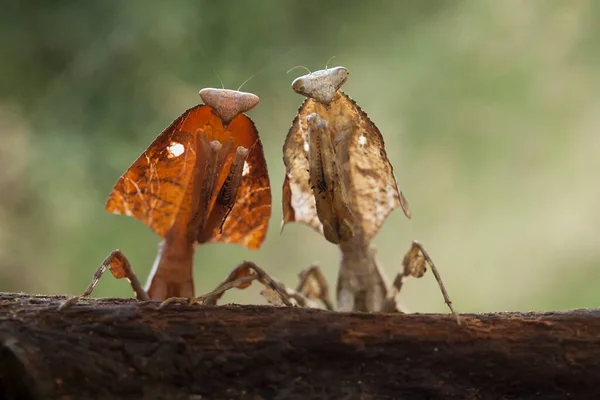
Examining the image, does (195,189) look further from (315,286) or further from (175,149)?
(315,286)

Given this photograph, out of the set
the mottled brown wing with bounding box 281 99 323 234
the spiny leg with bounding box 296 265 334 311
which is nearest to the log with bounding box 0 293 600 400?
the mottled brown wing with bounding box 281 99 323 234

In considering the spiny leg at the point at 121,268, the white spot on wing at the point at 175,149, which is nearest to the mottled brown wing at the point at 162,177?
the white spot on wing at the point at 175,149

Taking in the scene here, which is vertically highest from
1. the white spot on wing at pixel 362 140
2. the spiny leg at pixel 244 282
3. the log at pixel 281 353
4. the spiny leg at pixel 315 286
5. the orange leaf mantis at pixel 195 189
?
the white spot on wing at pixel 362 140

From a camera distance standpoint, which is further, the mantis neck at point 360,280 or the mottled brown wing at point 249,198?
the mantis neck at point 360,280

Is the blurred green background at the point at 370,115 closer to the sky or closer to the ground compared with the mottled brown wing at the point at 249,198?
closer to the sky

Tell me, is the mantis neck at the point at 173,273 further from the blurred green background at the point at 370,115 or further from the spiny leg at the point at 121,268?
the blurred green background at the point at 370,115

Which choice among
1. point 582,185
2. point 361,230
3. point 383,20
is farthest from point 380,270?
point 582,185

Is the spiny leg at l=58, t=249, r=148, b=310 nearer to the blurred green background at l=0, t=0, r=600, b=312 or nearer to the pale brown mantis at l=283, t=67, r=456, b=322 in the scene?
the pale brown mantis at l=283, t=67, r=456, b=322
